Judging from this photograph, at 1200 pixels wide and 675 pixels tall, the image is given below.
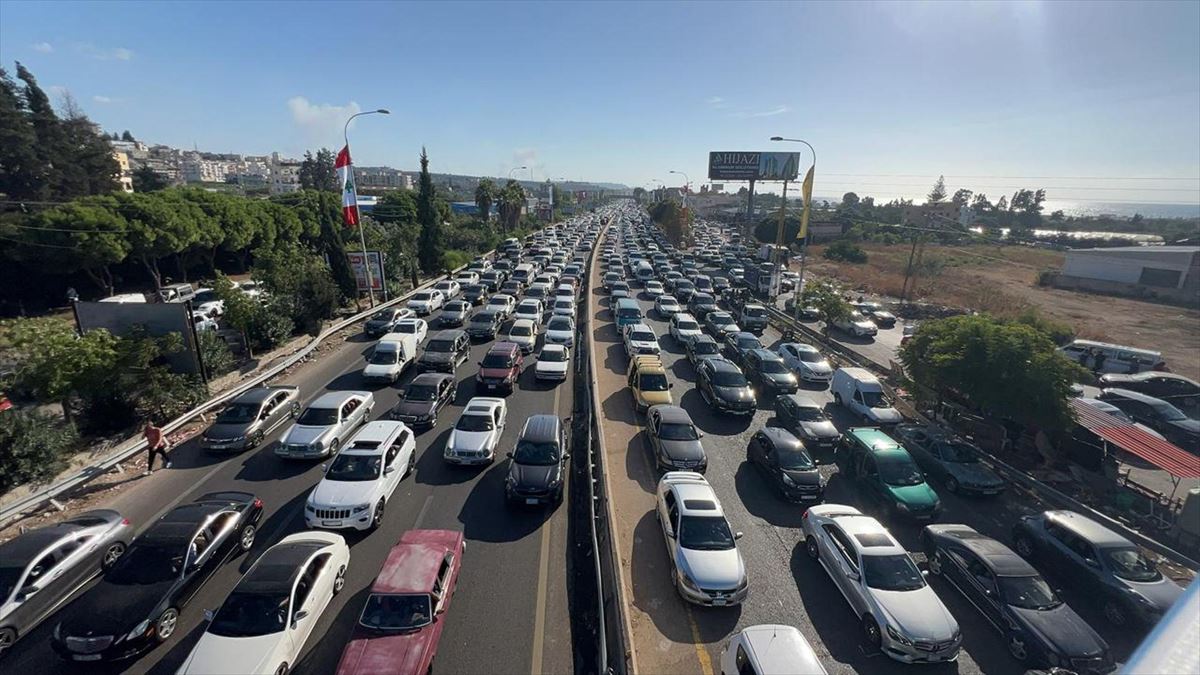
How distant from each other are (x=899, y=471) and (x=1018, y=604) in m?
4.67

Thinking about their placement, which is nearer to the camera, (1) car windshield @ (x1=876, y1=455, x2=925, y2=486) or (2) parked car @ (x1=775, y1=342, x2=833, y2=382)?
(1) car windshield @ (x1=876, y1=455, x2=925, y2=486)

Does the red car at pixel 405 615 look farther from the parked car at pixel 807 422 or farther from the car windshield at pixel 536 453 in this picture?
the parked car at pixel 807 422

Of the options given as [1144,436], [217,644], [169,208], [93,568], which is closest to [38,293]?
[169,208]

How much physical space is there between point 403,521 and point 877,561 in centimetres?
1116

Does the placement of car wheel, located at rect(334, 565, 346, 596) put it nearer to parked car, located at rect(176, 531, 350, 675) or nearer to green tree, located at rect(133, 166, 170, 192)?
parked car, located at rect(176, 531, 350, 675)

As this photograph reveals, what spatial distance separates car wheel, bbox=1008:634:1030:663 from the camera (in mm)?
10352

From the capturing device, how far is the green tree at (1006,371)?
644 inches

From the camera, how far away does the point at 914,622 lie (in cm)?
1030

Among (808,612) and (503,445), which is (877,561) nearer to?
(808,612)

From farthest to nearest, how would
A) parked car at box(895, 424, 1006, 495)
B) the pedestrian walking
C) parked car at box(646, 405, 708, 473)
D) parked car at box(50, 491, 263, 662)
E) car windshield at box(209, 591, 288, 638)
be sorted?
parked car at box(646, 405, 708, 473) → parked car at box(895, 424, 1006, 495) → the pedestrian walking → parked car at box(50, 491, 263, 662) → car windshield at box(209, 591, 288, 638)

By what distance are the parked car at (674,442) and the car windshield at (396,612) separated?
8.25m

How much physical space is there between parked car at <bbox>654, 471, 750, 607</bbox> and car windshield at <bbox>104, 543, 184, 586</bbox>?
10251 mm

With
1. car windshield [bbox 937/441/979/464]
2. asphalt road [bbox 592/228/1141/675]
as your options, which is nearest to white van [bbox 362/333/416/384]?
asphalt road [bbox 592/228/1141/675]

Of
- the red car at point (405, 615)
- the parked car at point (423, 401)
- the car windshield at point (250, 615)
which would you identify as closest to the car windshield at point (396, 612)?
the red car at point (405, 615)
